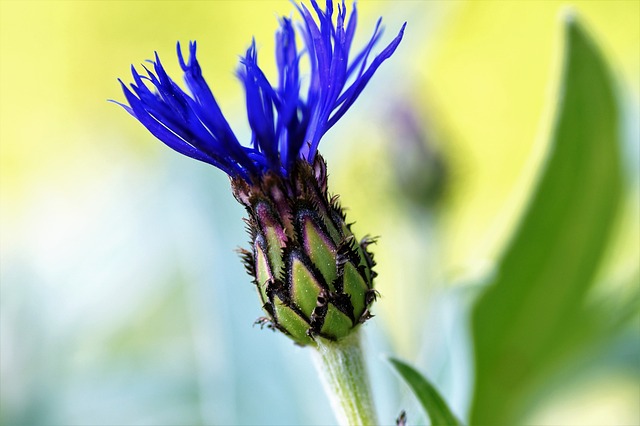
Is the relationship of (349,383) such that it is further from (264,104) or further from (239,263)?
(239,263)

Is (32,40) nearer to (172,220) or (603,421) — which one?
(172,220)

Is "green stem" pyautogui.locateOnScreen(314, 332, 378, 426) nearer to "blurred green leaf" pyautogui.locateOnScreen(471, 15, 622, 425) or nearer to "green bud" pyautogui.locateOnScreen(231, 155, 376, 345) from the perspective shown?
"green bud" pyautogui.locateOnScreen(231, 155, 376, 345)

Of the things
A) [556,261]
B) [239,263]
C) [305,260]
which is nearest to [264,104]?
[305,260]

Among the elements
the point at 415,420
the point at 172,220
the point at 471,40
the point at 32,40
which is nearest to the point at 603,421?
the point at 415,420

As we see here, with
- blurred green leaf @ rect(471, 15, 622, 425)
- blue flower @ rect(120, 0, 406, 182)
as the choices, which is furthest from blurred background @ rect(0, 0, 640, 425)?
blue flower @ rect(120, 0, 406, 182)

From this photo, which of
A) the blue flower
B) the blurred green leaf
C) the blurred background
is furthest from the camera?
the blurred background

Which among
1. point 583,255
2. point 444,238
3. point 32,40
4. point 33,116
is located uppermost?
point 32,40

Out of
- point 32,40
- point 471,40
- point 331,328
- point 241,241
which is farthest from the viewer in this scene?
point 32,40
